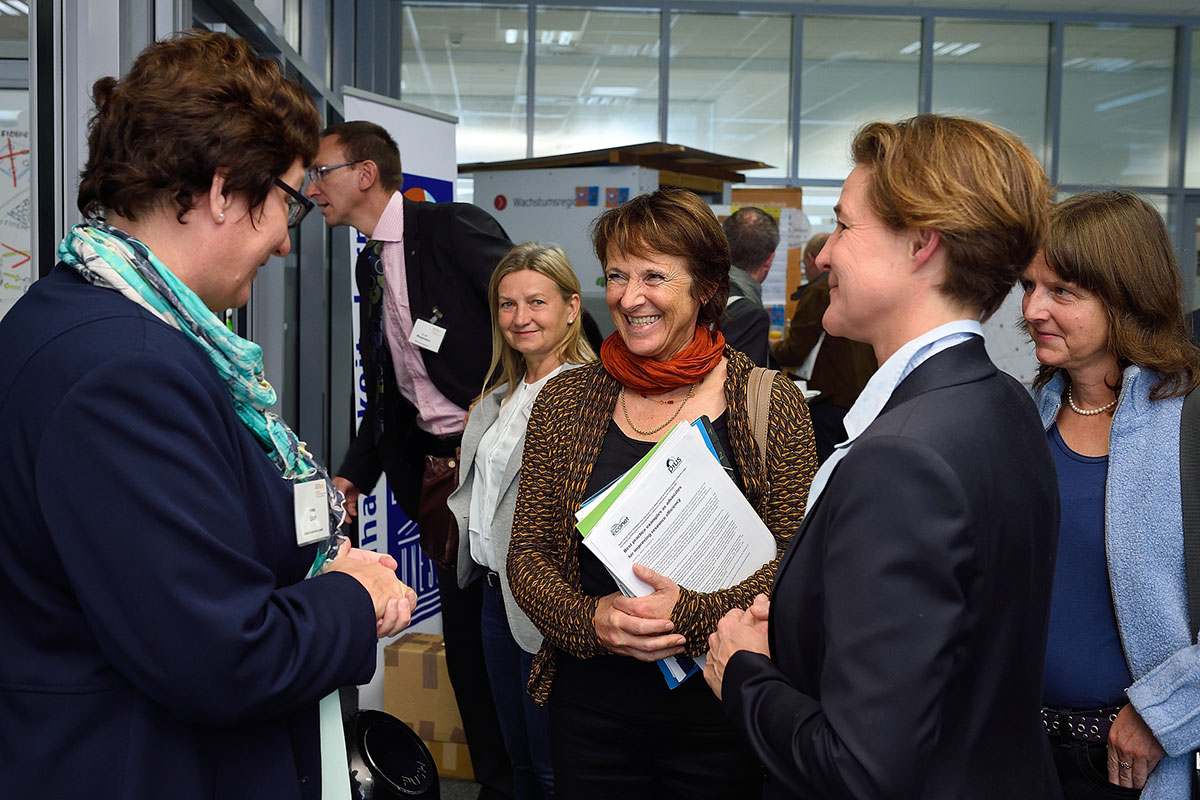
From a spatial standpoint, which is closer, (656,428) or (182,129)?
(182,129)

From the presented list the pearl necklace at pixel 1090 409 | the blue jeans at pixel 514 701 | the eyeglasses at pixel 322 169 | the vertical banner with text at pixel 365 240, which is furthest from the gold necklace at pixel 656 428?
the vertical banner with text at pixel 365 240

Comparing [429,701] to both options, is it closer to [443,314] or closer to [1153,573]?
[443,314]

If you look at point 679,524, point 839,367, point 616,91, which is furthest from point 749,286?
point 616,91

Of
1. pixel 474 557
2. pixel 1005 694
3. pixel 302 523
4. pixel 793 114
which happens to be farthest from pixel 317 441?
pixel 793 114

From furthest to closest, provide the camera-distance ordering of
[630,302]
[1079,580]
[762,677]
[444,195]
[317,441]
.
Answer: [317,441]
[444,195]
[630,302]
[1079,580]
[762,677]

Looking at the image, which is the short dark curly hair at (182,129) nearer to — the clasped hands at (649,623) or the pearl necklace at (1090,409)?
the clasped hands at (649,623)

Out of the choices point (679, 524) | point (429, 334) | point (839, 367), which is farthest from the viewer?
point (839, 367)

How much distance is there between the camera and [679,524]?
164 cm

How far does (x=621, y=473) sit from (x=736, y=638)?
597 millimetres

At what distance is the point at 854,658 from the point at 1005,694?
22cm

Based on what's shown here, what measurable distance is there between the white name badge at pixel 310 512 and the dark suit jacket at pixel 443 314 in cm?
181

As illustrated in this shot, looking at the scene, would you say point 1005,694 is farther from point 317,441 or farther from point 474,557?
point 317,441

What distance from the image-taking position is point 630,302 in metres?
1.86

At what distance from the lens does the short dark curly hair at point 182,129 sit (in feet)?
3.65
